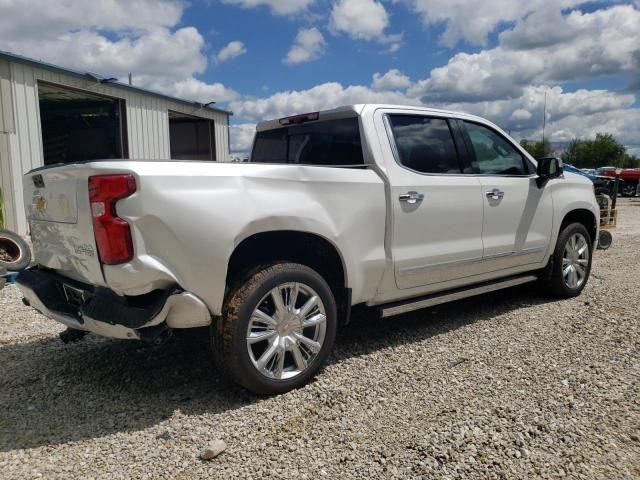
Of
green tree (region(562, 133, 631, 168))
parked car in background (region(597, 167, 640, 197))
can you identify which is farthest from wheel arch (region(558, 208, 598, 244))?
green tree (region(562, 133, 631, 168))

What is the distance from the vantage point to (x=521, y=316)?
16.6 ft

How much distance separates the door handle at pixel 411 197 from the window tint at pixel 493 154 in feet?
2.88

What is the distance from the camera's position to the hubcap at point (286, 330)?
3236 mm

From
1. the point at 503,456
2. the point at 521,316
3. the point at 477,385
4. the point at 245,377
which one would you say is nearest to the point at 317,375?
the point at 245,377

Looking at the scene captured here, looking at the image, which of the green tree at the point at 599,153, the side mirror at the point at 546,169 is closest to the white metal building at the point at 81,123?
the side mirror at the point at 546,169

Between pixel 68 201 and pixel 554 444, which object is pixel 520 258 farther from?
pixel 68 201

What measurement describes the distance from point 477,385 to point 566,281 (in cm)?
266

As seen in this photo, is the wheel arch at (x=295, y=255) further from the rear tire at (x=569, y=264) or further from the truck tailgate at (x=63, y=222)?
the rear tire at (x=569, y=264)

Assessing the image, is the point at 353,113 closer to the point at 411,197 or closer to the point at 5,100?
the point at 411,197

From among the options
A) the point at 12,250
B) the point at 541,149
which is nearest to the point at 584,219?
the point at 12,250

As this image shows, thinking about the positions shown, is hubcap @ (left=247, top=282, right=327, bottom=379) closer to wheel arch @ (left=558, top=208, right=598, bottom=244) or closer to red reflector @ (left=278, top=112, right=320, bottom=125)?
red reflector @ (left=278, top=112, right=320, bottom=125)

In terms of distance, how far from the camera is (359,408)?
3.18 metres

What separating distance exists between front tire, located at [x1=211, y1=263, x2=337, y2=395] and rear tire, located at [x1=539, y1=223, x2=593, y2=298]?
9.70 feet

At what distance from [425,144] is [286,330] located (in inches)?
75.6
